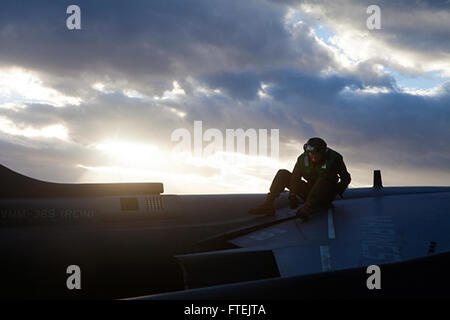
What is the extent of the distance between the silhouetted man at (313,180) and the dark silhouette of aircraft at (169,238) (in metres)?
0.30

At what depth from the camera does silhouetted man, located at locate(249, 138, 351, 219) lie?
758 centimetres

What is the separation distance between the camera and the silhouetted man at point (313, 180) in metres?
7.58

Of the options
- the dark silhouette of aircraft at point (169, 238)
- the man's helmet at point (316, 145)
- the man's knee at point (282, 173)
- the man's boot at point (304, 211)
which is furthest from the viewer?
the man's knee at point (282, 173)

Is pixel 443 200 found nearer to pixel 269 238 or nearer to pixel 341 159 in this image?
pixel 341 159

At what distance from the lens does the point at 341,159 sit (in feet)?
25.7

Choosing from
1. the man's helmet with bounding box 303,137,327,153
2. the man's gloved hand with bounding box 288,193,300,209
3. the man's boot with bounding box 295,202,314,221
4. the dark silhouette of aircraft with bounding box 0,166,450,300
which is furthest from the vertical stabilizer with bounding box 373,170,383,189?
the man's boot with bounding box 295,202,314,221

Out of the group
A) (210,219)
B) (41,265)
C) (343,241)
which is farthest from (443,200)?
(41,265)

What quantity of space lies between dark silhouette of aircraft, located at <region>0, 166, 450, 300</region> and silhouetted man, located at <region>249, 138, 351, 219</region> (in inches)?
11.8

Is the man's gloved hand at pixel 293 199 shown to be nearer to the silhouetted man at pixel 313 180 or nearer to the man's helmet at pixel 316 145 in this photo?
the silhouetted man at pixel 313 180

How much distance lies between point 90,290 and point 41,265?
913mm

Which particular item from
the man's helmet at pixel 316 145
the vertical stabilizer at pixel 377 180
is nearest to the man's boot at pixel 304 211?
the man's helmet at pixel 316 145

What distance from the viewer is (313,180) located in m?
8.11

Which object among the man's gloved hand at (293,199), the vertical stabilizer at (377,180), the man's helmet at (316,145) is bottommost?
the man's gloved hand at (293,199)

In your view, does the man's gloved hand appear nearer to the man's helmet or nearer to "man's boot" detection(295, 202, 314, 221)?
"man's boot" detection(295, 202, 314, 221)
